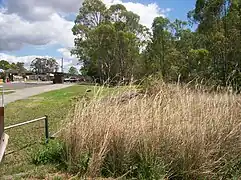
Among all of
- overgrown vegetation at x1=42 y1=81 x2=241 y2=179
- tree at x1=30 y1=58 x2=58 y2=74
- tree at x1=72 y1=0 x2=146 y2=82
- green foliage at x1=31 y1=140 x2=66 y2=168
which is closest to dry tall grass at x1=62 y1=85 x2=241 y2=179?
overgrown vegetation at x1=42 y1=81 x2=241 y2=179

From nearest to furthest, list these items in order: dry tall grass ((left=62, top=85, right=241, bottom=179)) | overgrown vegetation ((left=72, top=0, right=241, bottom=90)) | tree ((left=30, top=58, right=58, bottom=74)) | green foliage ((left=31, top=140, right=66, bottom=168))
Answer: dry tall grass ((left=62, top=85, right=241, bottom=179)) → green foliage ((left=31, top=140, right=66, bottom=168)) → overgrown vegetation ((left=72, top=0, right=241, bottom=90)) → tree ((left=30, top=58, right=58, bottom=74))

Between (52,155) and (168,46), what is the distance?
104 feet

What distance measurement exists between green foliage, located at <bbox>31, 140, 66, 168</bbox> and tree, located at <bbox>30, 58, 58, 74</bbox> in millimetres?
117100

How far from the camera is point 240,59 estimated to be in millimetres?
21688

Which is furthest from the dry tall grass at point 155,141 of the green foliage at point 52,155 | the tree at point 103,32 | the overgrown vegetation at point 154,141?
the tree at point 103,32

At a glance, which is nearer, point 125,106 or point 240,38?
point 125,106

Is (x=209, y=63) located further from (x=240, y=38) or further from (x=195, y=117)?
(x=195, y=117)

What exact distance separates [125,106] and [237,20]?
1744 cm

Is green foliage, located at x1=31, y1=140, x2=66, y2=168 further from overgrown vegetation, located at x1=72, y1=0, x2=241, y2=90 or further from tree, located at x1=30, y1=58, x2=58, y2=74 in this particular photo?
tree, located at x1=30, y1=58, x2=58, y2=74

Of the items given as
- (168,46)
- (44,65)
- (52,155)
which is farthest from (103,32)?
(44,65)

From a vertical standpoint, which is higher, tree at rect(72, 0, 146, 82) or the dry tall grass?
tree at rect(72, 0, 146, 82)

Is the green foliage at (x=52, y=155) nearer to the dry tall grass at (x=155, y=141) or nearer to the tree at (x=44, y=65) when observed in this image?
the dry tall grass at (x=155, y=141)

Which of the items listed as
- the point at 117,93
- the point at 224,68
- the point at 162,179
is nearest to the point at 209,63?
the point at 224,68

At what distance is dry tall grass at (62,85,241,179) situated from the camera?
6.13 m
